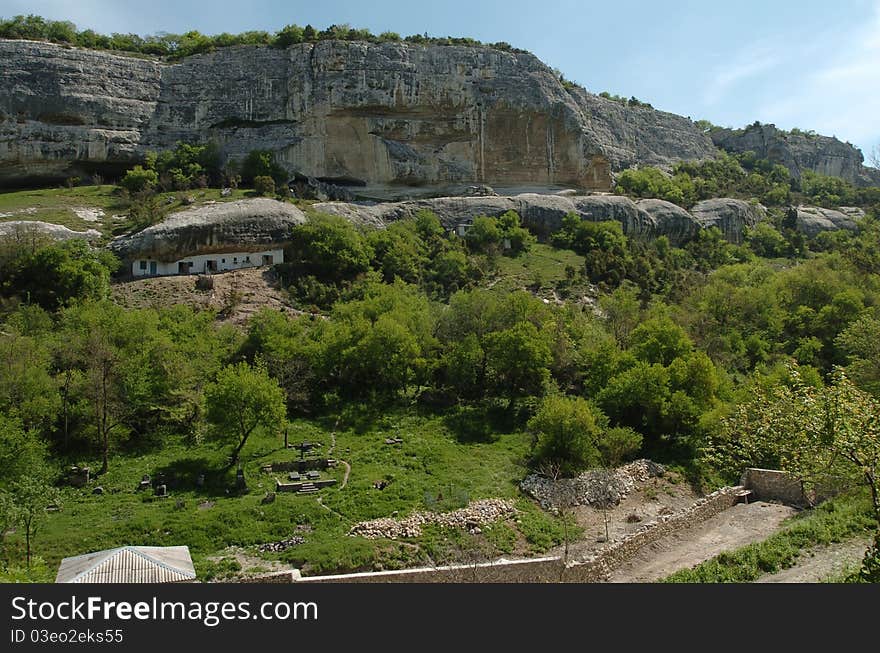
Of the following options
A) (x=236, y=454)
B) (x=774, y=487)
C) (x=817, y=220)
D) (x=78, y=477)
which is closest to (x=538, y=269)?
(x=774, y=487)

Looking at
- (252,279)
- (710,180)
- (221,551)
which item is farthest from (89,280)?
(710,180)

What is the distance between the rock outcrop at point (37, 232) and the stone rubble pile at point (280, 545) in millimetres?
29079

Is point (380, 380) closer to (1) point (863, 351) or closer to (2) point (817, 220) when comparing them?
(1) point (863, 351)

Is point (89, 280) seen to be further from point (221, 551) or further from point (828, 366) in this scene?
point (828, 366)

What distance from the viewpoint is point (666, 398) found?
1123 inches

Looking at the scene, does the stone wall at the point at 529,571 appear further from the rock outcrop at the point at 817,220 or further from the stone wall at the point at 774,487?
the rock outcrop at the point at 817,220

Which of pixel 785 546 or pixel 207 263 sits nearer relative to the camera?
pixel 785 546

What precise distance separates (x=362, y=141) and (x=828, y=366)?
1521 inches

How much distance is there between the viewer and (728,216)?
6575 cm

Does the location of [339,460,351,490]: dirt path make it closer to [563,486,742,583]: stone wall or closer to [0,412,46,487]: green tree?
[0,412,46,487]: green tree

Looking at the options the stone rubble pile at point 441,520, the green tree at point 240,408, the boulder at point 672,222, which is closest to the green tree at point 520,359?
the stone rubble pile at point 441,520

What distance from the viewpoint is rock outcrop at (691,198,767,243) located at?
65000 mm

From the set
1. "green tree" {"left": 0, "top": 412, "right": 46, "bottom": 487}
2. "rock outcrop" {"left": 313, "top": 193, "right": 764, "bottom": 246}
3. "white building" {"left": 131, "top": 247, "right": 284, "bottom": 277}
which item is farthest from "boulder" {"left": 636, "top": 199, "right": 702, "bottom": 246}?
"green tree" {"left": 0, "top": 412, "right": 46, "bottom": 487}

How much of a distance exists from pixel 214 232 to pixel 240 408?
2292 cm
